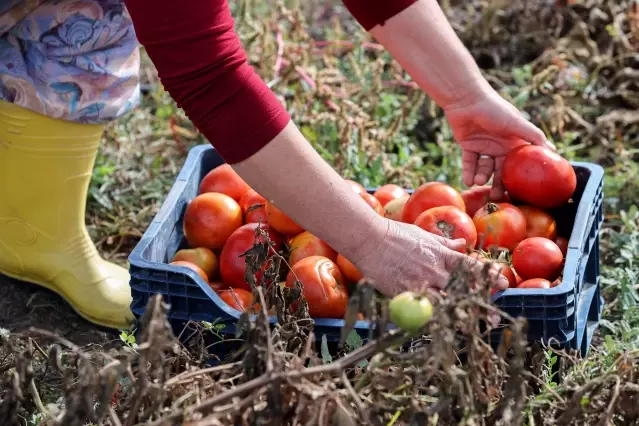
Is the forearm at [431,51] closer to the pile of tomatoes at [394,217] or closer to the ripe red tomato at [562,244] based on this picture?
the pile of tomatoes at [394,217]

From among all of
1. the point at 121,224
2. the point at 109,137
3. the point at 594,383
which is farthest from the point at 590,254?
the point at 109,137

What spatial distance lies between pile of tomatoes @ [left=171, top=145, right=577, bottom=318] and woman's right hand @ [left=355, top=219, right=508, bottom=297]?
13cm

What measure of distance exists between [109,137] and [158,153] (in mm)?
201

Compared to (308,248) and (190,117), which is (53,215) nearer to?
(308,248)

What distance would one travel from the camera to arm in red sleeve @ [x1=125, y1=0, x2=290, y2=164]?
1.74 m

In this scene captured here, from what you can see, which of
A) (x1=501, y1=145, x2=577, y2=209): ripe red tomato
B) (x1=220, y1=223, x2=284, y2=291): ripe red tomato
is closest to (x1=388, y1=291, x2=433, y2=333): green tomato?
(x1=220, y1=223, x2=284, y2=291): ripe red tomato

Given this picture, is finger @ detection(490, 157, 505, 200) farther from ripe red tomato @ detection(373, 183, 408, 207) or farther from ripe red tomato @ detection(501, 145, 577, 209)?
ripe red tomato @ detection(373, 183, 408, 207)

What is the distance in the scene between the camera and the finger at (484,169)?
247cm

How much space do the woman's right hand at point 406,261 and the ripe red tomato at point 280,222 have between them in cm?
43

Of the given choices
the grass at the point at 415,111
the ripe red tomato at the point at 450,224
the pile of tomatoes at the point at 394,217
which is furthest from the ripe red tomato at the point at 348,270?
the grass at the point at 415,111

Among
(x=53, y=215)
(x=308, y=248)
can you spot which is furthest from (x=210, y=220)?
(x=53, y=215)

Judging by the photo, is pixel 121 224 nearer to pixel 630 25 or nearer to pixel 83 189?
pixel 83 189

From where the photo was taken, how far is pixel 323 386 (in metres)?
1.49

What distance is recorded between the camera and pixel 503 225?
2.22m
